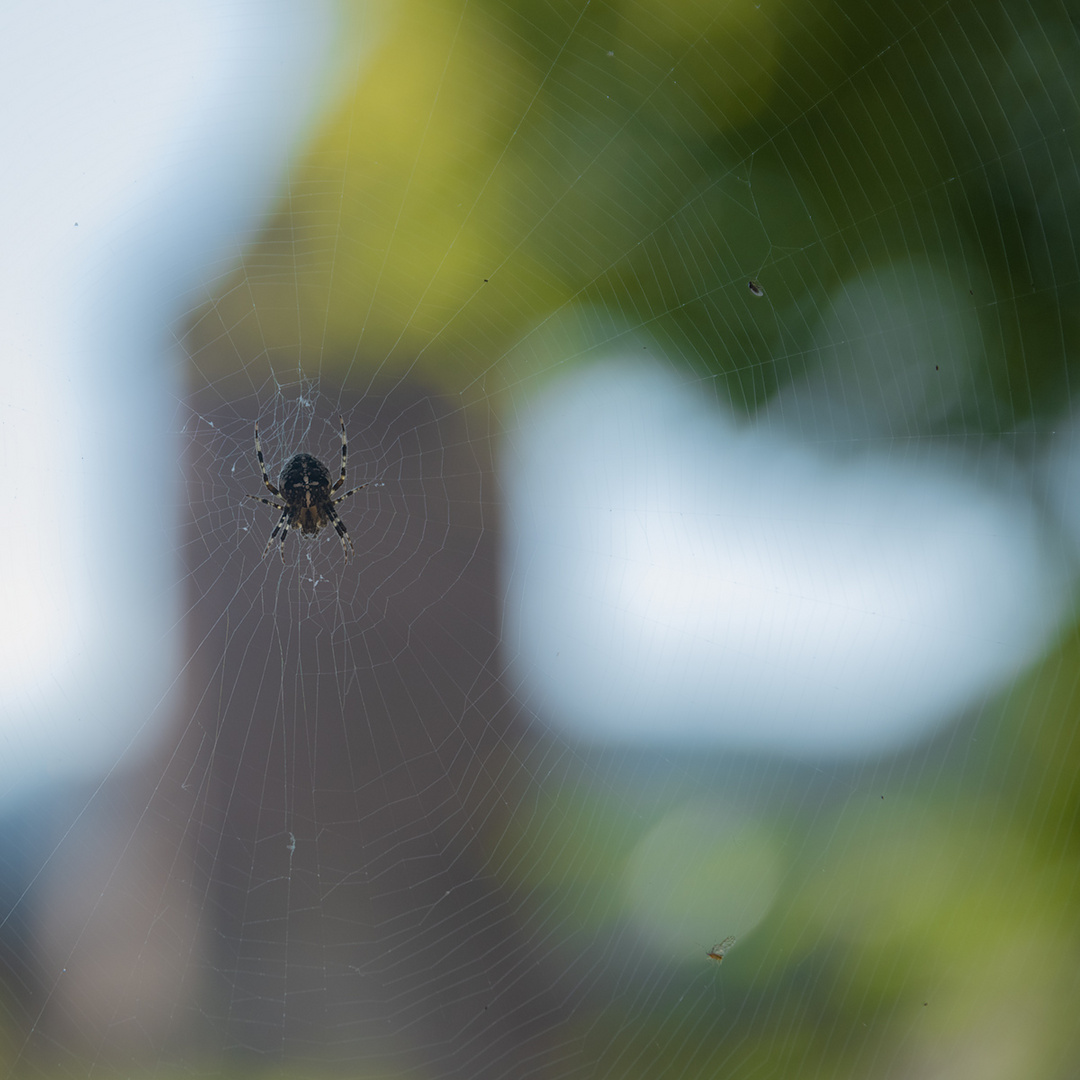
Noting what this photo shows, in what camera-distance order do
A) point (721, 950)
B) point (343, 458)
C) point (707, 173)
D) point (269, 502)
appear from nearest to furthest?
point (707, 173)
point (721, 950)
point (269, 502)
point (343, 458)

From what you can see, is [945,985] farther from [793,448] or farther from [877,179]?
[877,179]

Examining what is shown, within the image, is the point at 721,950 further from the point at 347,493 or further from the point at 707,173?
the point at 347,493

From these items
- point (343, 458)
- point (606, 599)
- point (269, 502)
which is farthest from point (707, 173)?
point (269, 502)

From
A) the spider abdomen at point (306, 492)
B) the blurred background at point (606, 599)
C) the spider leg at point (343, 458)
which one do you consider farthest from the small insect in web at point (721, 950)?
the spider abdomen at point (306, 492)

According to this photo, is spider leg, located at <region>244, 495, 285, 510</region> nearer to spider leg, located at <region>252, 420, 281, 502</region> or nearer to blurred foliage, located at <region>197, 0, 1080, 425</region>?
spider leg, located at <region>252, 420, 281, 502</region>

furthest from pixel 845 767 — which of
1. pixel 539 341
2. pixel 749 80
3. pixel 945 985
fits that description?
pixel 749 80

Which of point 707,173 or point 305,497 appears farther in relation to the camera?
point 305,497
